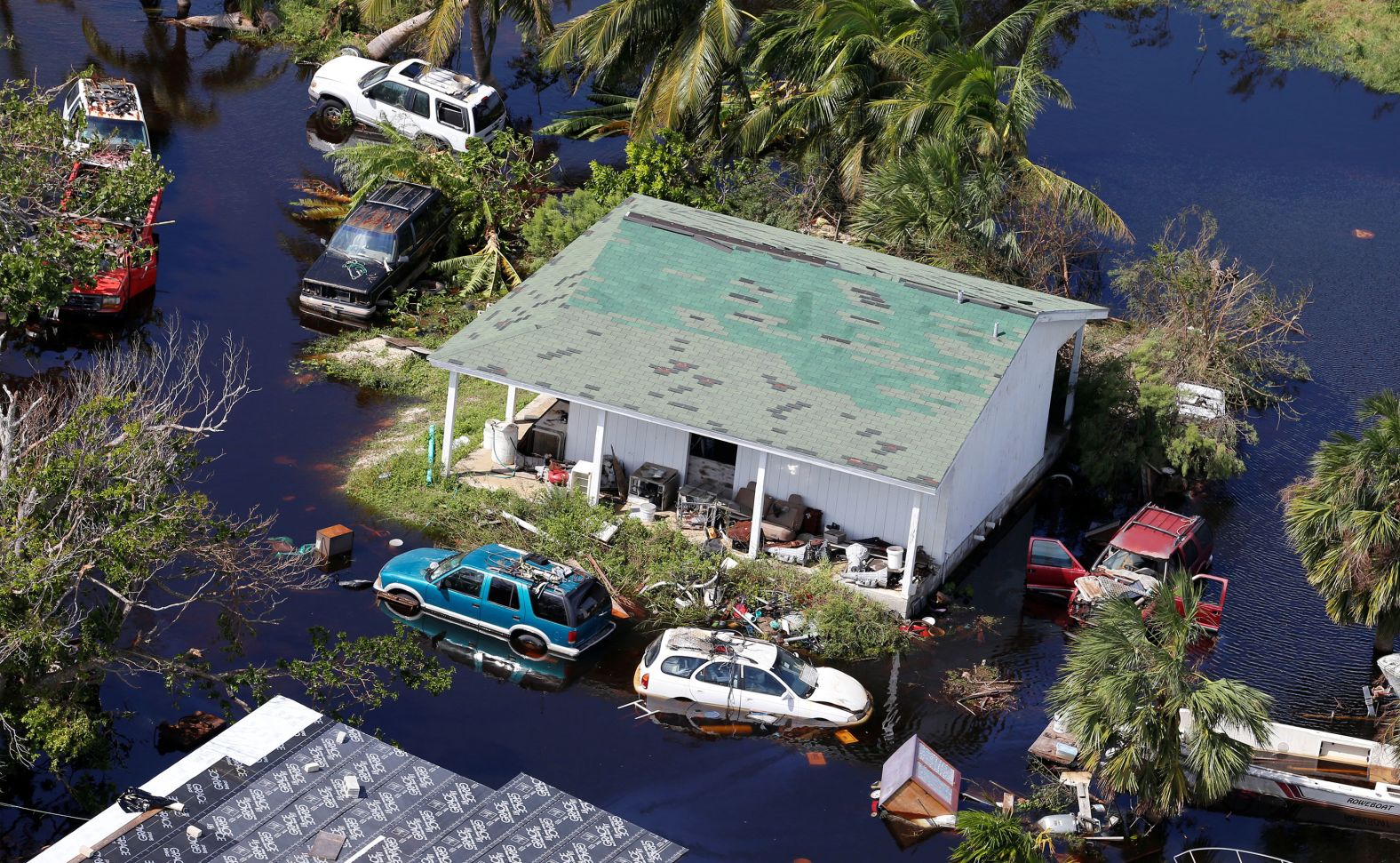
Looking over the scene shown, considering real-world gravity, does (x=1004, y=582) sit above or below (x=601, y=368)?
below

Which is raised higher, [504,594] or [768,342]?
[768,342]

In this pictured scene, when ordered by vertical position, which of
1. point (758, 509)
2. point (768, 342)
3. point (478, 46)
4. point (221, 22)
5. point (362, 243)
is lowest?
point (758, 509)

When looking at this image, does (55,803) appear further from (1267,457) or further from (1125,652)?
(1267,457)

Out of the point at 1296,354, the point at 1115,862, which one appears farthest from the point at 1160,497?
the point at 1115,862

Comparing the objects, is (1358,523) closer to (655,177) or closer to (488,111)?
(655,177)

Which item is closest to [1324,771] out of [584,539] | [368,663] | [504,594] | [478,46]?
[584,539]

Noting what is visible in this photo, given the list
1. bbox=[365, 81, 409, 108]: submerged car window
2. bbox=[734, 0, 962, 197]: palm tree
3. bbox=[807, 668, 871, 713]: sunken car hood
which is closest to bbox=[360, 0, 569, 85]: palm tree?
bbox=[365, 81, 409, 108]: submerged car window
